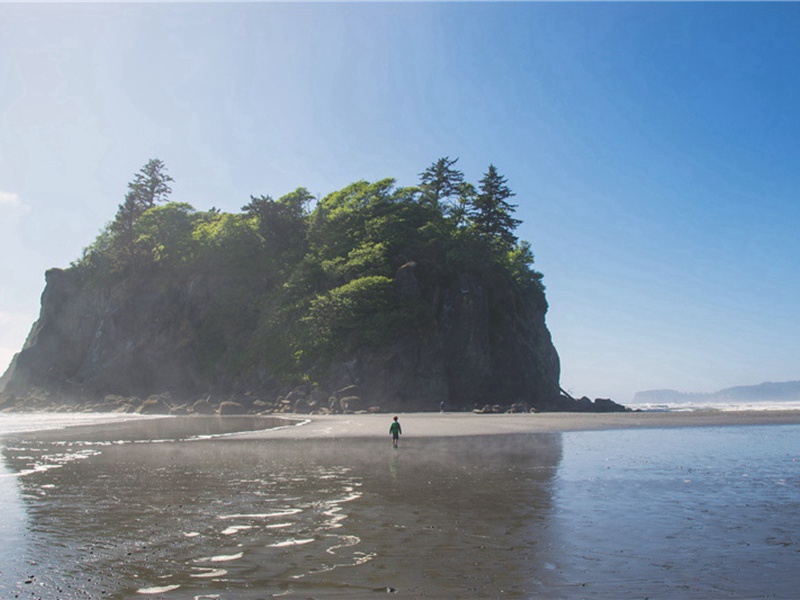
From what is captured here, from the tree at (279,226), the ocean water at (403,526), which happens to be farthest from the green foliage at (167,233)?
the ocean water at (403,526)

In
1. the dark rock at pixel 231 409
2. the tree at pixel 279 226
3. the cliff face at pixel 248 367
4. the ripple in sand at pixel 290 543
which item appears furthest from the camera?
the tree at pixel 279 226

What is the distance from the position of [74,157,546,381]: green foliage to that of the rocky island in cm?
19

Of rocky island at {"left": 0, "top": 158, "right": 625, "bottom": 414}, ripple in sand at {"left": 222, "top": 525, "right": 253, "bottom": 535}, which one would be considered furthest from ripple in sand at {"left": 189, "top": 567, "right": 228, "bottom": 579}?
rocky island at {"left": 0, "top": 158, "right": 625, "bottom": 414}

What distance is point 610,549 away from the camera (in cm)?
834

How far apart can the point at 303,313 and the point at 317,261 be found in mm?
7667

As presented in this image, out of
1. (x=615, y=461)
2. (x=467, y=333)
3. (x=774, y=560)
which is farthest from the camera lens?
(x=467, y=333)

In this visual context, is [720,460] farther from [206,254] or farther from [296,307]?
[206,254]

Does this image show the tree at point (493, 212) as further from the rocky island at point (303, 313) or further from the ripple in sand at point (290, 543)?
the ripple in sand at point (290, 543)

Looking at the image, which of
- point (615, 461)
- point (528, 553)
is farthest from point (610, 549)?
point (615, 461)

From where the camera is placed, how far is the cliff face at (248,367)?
54.2 metres

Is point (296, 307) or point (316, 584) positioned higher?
point (296, 307)

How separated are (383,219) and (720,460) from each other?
50.5 metres

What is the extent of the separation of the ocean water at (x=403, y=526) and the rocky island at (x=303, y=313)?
109 feet

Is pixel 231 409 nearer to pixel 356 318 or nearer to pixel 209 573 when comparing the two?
pixel 356 318
